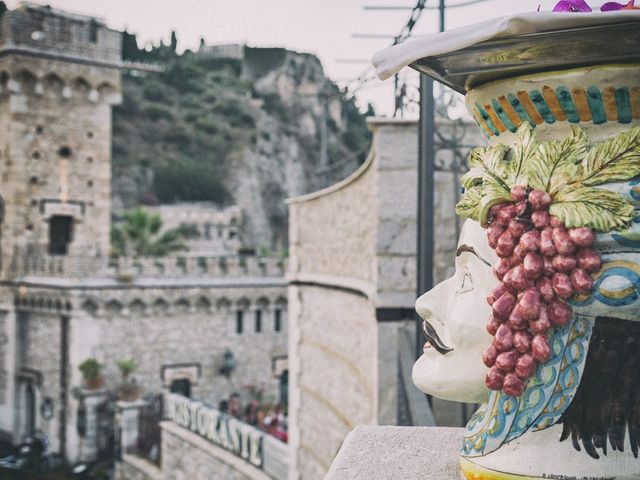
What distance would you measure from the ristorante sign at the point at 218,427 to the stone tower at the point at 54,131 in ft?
30.6

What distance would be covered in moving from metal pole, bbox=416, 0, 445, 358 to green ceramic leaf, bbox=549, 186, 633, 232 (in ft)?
9.04

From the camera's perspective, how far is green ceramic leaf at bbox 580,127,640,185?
5.24ft

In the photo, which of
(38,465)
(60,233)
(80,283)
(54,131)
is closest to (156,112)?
(54,131)

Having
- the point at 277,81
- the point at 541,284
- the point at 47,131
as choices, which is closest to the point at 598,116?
the point at 541,284

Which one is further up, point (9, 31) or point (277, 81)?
point (277, 81)

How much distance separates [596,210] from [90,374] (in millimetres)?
20448

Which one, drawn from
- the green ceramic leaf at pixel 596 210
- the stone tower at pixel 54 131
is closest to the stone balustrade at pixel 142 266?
the stone tower at pixel 54 131

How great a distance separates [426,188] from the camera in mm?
4406

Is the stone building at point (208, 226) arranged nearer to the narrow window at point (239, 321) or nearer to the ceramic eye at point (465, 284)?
the narrow window at point (239, 321)

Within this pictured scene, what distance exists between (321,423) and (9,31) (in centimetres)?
1996

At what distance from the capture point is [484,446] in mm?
1745

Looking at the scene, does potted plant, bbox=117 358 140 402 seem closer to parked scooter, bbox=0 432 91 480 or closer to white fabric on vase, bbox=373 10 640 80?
parked scooter, bbox=0 432 91 480

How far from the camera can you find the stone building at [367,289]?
231 inches

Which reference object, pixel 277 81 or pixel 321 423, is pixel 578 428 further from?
pixel 277 81
